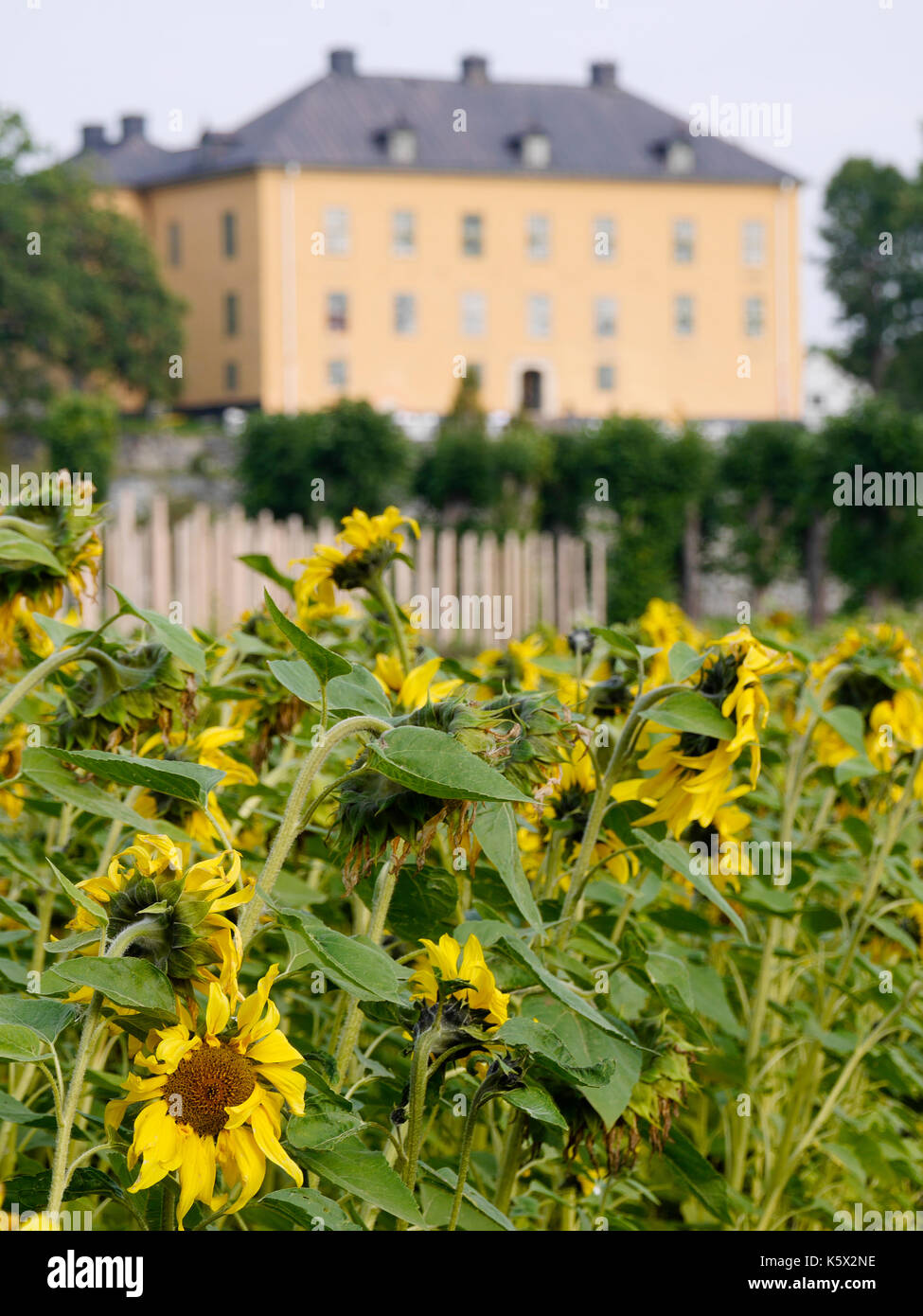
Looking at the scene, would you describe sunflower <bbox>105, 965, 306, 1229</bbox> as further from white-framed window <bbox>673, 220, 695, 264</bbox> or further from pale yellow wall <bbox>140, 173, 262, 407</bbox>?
white-framed window <bbox>673, 220, 695, 264</bbox>

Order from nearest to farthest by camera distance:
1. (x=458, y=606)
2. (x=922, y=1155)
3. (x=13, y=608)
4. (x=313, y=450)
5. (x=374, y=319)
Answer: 1. (x=13, y=608)
2. (x=922, y=1155)
3. (x=458, y=606)
4. (x=313, y=450)
5. (x=374, y=319)

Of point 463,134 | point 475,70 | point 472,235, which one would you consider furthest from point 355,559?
point 475,70

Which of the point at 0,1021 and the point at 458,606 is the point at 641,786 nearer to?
the point at 0,1021

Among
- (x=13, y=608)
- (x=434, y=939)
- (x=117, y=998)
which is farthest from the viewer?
(x=13, y=608)

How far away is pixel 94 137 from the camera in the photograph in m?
44.4

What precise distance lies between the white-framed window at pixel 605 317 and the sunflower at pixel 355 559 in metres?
38.5

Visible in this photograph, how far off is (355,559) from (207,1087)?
0.96 metres

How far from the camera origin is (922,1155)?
2100 mm

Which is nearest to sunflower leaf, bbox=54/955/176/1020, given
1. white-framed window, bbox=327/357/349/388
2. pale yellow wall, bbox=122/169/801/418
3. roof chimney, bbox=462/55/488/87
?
pale yellow wall, bbox=122/169/801/418

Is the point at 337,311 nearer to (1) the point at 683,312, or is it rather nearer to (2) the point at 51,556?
(1) the point at 683,312

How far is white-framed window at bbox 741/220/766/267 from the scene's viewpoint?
3938 centimetres

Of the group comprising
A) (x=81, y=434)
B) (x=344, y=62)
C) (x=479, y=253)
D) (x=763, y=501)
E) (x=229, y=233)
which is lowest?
(x=763, y=501)

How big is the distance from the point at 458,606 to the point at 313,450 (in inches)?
357
